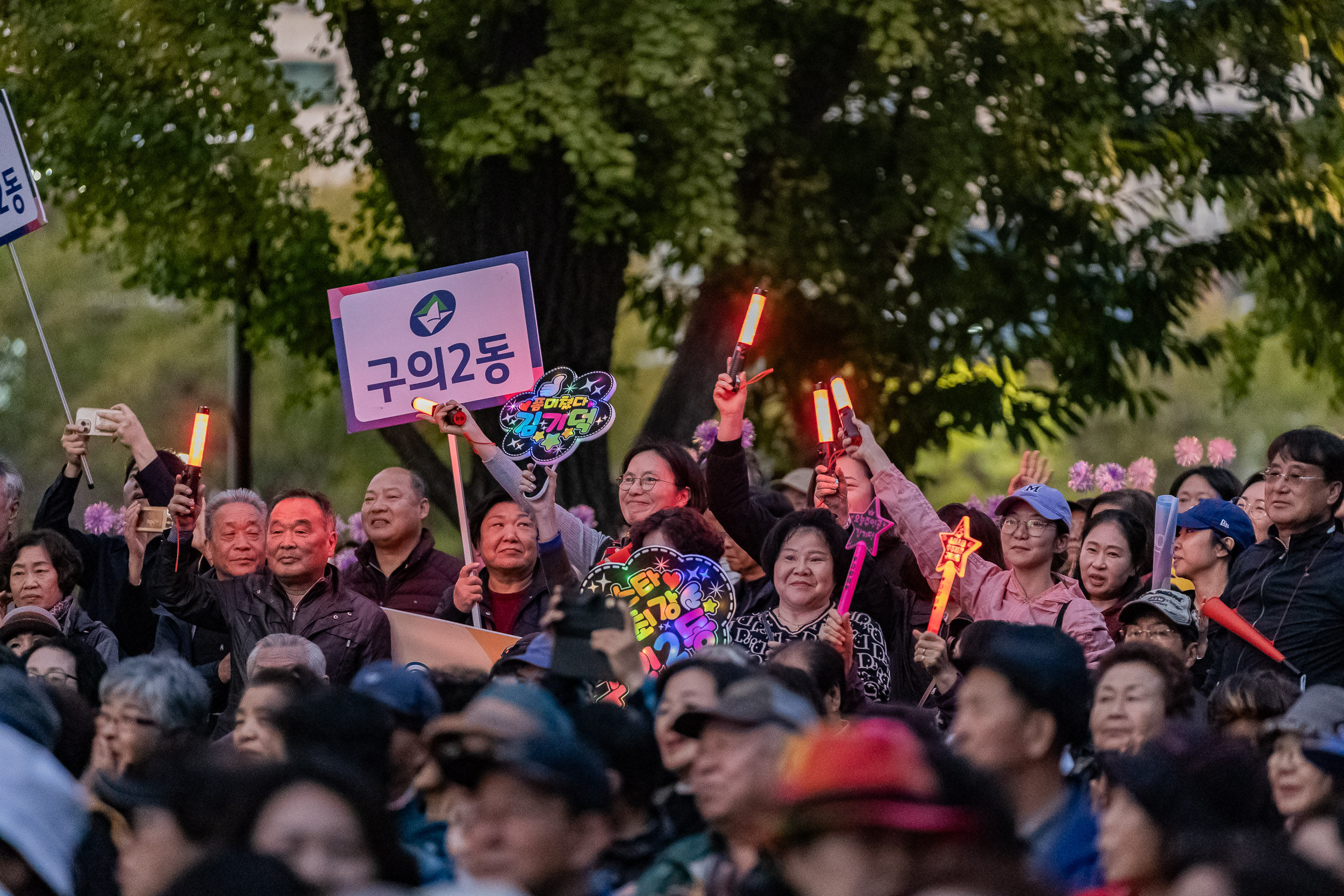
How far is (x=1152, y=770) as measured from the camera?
11.5 ft

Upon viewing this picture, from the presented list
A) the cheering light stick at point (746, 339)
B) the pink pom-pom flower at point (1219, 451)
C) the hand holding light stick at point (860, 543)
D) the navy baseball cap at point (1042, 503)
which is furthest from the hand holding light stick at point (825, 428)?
the pink pom-pom flower at point (1219, 451)

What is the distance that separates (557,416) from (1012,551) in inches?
73.9

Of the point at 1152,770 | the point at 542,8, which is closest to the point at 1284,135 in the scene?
the point at 542,8

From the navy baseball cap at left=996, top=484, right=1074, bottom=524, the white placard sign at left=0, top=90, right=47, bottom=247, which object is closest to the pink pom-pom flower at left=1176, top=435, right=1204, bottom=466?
the navy baseball cap at left=996, top=484, right=1074, bottom=524

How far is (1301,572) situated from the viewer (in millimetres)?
5922

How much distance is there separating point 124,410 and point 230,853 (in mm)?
4705

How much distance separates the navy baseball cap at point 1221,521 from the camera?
6.61 meters

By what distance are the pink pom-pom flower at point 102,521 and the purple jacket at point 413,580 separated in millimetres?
2306

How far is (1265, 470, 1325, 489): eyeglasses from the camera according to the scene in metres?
5.94

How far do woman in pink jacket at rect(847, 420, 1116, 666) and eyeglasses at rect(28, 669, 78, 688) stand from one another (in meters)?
2.95

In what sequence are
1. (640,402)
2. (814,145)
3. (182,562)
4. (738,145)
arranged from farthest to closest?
(640,402)
(814,145)
(738,145)
(182,562)

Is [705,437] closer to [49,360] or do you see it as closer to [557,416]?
[557,416]

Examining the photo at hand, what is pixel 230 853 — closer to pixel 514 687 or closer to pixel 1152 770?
pixel 514 687

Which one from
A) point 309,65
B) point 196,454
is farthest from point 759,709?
point 309,65
